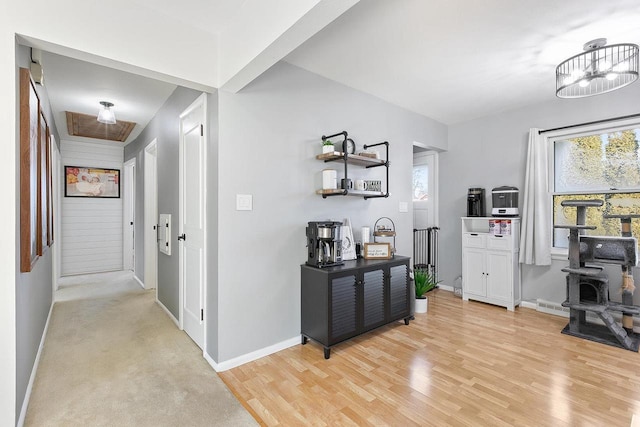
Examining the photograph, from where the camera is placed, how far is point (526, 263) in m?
3.79

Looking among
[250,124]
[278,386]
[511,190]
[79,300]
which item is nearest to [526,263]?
[511,190]

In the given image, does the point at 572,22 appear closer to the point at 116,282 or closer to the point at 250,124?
the point at 250,124

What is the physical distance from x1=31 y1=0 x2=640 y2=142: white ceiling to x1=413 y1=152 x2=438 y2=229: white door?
5.13 feet

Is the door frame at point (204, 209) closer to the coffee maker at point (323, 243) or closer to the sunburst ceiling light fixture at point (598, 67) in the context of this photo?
the coffee maker at point (323, 243)

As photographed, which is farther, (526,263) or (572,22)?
(526,263)

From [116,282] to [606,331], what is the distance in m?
6.51

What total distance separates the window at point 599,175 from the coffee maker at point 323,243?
289 centimetres

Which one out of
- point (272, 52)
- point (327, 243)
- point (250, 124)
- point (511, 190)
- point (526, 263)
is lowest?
point (526, 263)

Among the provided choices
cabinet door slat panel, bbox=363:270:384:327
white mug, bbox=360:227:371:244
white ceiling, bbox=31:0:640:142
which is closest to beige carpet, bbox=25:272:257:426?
cabinet door slat panel, bbox=363:270:384:327

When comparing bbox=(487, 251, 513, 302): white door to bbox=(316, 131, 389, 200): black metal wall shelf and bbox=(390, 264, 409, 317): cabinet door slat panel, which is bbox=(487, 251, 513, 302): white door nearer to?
bbox=(390, 264, 409, 317): cabinet door slat panel

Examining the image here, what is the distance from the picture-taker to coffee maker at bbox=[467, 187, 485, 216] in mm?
4191

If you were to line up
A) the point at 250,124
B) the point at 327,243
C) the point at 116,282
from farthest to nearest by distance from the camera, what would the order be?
the point at 116,282, the point at 327,243, the point at 250,124

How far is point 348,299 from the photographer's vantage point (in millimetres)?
2639

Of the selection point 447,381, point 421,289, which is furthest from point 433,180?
point 447,381
